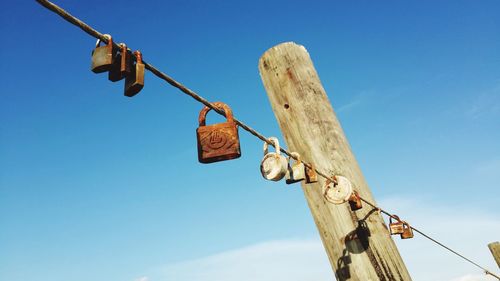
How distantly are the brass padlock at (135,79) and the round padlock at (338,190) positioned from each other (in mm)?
1558

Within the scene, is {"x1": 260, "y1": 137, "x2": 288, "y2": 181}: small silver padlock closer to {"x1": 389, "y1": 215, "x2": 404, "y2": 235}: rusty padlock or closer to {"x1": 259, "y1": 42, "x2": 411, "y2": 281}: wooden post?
{"x1": 259, "y1": 42, "x2": 411, "y2": 281}: wooden post

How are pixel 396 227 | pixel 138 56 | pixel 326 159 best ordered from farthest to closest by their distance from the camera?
pixel 396 227
pixel 326 159
pixel 138 56

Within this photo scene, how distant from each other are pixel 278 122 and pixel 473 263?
439cm

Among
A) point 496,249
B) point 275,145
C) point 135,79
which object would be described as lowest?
point 496,249

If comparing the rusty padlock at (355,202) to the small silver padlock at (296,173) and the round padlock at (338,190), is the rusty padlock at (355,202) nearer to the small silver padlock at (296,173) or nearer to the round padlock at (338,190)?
the round padlock at (338,190)

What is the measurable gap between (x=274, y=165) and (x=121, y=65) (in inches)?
47.6

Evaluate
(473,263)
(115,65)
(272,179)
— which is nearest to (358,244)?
(272,179)

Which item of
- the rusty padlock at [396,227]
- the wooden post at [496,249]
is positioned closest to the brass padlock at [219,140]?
the rusty padlock at [396,227]

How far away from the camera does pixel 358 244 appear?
2.46 meters

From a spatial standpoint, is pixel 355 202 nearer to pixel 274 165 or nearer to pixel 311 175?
pixel 311 175

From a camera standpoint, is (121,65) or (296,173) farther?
(296,173)

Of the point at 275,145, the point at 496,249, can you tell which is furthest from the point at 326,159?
the point at 496,249

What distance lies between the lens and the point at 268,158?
2.44m

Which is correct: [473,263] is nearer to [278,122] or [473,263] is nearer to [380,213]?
[380,213]
